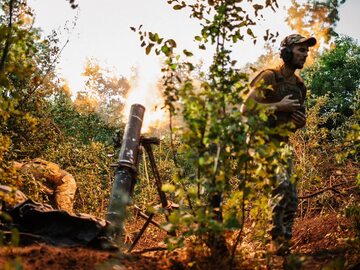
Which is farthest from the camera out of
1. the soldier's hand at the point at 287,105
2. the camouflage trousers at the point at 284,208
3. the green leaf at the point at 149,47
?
the soldier's hand at the point at 287,105

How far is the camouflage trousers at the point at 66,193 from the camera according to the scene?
1111cm

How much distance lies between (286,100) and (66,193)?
924cm

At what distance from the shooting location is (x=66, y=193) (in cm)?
1132

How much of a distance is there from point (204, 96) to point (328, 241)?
361 centimetres

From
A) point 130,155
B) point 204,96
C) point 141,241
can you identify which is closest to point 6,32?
point 204,96

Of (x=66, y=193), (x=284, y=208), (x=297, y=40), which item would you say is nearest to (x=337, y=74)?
(x=66, y=193)

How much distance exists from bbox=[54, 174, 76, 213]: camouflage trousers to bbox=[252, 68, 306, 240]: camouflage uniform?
8682 mm

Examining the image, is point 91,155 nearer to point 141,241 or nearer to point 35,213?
point 141,241

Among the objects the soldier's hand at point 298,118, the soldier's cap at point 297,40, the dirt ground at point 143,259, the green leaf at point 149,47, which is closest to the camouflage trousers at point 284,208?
the dirt ground at point 143,259

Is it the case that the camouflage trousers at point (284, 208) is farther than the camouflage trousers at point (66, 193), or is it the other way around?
the camouflage trousers at point (66, 193)

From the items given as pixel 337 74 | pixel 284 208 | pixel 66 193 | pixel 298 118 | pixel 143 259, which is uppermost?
pixel 337 74

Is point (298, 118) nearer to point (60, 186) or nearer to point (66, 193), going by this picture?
point (66, 193)

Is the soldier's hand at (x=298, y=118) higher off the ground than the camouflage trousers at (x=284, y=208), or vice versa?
the soldier's hand at (x=298, y=118)

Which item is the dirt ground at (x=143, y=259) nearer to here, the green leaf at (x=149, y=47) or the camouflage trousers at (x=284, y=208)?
the camouflage trousers at (x=284, y=208)
